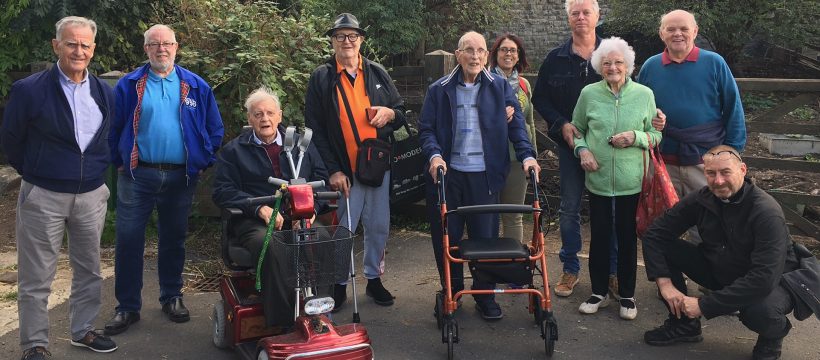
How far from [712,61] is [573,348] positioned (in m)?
2.05

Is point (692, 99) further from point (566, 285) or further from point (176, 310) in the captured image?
point (176, 310)

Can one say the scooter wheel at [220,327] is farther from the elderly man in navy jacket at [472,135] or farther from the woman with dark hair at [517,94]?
the woman with dark hair at [517,94]

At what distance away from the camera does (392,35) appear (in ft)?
50.0

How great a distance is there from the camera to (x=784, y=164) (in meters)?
6.76

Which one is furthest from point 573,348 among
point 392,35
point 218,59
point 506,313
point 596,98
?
point 392,35

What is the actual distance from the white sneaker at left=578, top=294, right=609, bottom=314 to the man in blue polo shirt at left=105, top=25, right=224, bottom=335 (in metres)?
2.66

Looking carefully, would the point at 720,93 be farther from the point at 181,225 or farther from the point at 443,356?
the point at 181,225

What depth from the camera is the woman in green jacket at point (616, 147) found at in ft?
16.8

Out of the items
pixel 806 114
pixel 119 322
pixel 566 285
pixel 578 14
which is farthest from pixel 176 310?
pixel 806 114

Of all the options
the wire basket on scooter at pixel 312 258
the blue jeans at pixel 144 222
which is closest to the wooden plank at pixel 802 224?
the wire basket on scooter at pixel 312 258

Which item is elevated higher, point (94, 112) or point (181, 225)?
point (94, 112)

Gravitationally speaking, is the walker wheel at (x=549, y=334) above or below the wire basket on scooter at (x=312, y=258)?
below

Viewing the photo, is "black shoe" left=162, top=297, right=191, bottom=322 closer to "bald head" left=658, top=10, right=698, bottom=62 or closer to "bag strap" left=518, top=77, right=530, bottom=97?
"bag strap" left=518, top=77, right=530, bottom=97

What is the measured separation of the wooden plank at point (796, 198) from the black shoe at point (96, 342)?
5.12 metres
